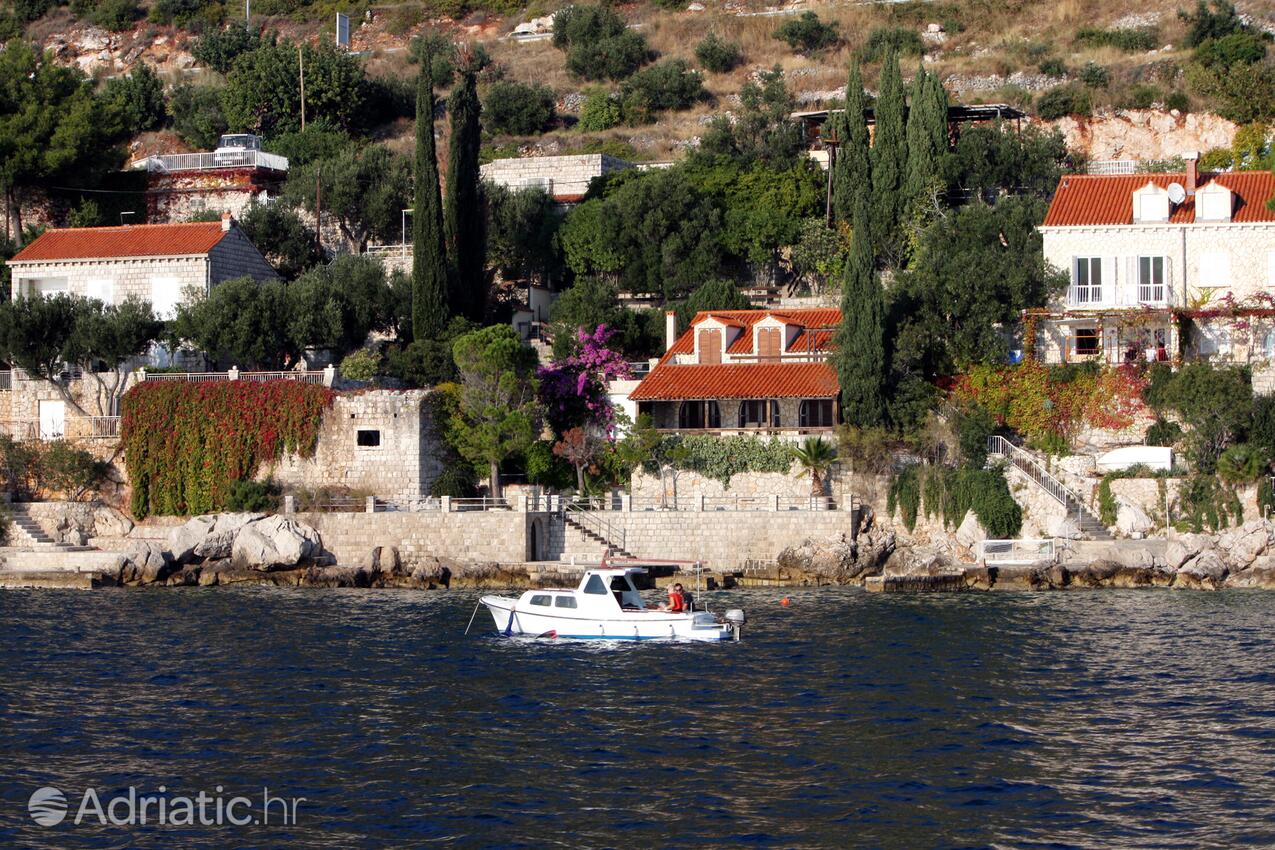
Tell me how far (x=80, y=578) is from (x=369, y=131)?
45236 mm

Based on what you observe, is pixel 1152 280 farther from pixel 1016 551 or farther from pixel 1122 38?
pixel 1122 38

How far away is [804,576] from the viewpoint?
50.4 meters

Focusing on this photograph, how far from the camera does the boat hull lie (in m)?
40.2

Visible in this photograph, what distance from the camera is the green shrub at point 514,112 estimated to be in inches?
3519

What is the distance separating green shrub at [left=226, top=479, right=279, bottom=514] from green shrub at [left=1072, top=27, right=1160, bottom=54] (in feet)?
178

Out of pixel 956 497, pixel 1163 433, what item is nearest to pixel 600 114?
pixel 956 497

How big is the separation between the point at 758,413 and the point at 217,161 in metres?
34.1

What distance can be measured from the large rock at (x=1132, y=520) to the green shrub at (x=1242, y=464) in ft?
8.59

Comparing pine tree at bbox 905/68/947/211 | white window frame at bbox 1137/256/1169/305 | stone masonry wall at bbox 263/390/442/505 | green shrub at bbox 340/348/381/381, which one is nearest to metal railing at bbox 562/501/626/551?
stone masonry wall at bbox 263/390/442/505

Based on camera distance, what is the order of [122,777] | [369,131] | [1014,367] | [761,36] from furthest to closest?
[761,36] → [369,131] → [1014,367] → [122,777]

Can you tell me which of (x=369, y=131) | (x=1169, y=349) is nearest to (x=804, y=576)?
(x=1169, y=349)

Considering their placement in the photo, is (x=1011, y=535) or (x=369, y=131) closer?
(x=1011, y=535)

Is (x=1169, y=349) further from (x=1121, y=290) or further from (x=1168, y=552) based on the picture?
(x=1168, y=552)

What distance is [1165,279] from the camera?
184 ft
